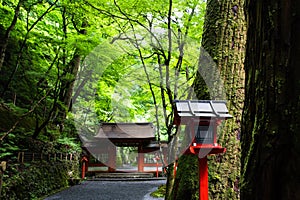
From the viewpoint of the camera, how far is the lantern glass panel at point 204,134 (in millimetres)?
2547

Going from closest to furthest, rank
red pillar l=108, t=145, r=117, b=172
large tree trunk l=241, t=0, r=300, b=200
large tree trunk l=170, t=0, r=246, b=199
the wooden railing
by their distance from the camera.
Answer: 1. large tree trunk l=241, t=0, r=300, b=200
2. large tree trunk l=170, t=0, r=246, b=199
3. the wooden railing
4. red pillar l=108, t=145, r=117, b=172

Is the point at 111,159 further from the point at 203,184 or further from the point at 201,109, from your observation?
the point at 201,109

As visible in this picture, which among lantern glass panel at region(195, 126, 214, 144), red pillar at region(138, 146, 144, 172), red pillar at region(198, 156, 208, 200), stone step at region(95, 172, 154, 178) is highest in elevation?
lantern glass panel at region(195, 126, 214, 144)

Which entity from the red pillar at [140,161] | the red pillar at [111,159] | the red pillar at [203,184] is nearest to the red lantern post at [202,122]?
the red pillar at [203,184]

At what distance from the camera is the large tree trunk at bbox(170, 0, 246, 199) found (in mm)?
2926

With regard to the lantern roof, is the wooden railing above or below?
below

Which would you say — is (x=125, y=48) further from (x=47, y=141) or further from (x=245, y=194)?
(x=245, y=194)

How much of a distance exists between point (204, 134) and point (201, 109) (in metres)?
0.27

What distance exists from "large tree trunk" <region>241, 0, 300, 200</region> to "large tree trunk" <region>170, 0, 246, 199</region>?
1868 mm

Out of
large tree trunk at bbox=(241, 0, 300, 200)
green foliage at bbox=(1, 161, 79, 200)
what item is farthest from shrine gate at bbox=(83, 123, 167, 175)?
large tree trunk at bbox=(241, 0, 300, 200)

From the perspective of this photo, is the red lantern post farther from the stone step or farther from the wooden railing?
the stone step

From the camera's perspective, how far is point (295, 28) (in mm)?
979

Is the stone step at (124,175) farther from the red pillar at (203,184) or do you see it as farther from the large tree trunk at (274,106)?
the large tree trunk at (274,106)

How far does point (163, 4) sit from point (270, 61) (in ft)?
18.5
